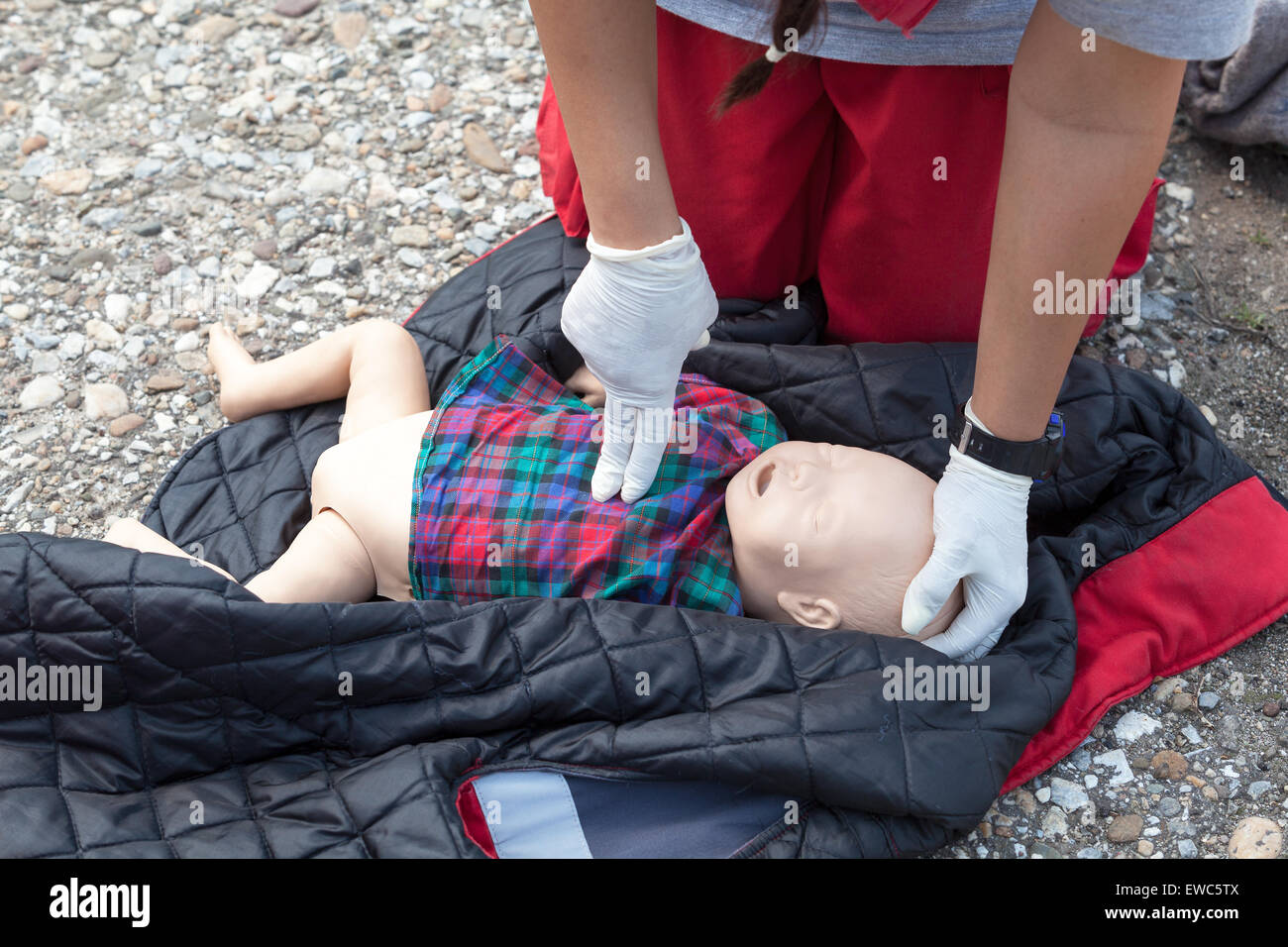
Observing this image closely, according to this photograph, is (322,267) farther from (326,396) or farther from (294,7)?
(294,7)

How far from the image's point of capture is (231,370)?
7.84ft

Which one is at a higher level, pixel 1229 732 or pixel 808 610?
pixel 808 610

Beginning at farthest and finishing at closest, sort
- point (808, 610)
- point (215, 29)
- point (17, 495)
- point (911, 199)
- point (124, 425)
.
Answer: point (215, 29), point (124, 425), point (17, 495), point (911, 199), point (808, 610)

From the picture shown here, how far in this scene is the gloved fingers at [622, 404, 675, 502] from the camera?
187 cm

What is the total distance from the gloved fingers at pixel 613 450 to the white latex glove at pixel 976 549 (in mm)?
535

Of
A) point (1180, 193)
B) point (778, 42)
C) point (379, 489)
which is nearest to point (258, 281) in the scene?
point (379, 489)

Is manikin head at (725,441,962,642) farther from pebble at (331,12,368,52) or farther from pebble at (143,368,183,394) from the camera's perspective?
pebble at (331,12,368,52)

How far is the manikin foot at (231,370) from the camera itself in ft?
7.68

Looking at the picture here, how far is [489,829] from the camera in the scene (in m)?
1.73

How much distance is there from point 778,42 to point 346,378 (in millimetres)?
1132

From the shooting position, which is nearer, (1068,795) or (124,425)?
(1068,795)

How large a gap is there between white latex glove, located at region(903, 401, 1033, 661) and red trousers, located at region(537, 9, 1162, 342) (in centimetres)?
55

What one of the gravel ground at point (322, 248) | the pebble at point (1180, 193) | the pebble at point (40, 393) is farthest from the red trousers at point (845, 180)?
the pebble at point (40, 393)
